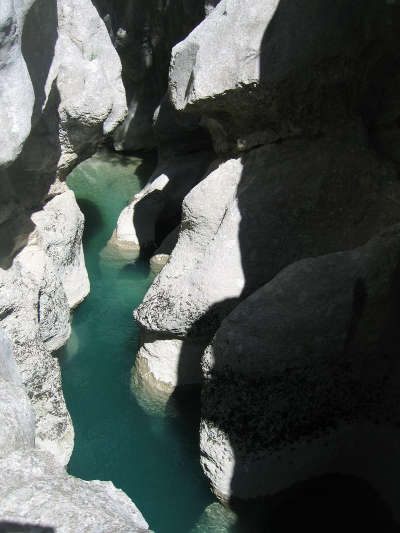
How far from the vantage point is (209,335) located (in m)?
5.34

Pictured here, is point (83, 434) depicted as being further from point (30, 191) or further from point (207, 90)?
point (207, 90)

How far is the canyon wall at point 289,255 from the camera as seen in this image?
4.23 metres

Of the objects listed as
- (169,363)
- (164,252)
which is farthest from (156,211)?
(169,363)

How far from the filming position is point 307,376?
4.29 meters

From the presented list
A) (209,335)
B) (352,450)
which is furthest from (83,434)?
(352,450)

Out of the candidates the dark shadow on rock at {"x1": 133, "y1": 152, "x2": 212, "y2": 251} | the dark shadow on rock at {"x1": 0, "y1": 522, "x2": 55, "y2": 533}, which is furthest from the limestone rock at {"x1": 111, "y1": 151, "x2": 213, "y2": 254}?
the dark shadow on rock at {"x1": 0, "y1": 522, "x2": 55, "y2": 533}

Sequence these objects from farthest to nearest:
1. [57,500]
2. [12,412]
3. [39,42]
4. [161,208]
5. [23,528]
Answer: [161,208]
[39,42]
[12,412]
[57,500]
[23,528]

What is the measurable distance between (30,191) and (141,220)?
2827mm

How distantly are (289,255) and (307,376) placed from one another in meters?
1.27

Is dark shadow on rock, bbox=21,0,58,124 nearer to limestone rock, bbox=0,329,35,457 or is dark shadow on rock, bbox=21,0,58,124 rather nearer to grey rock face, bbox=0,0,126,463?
grey rock face, bbox=0,0,126,463

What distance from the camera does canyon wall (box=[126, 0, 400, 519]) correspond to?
423cm

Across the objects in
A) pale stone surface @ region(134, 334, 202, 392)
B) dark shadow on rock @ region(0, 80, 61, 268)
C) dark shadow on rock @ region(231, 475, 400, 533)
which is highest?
dark shadow on rock @ region(0, 80, 61, 268)

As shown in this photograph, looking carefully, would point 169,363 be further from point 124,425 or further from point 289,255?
point 289,255

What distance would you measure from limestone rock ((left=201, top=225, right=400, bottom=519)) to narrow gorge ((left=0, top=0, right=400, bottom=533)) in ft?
0.05
